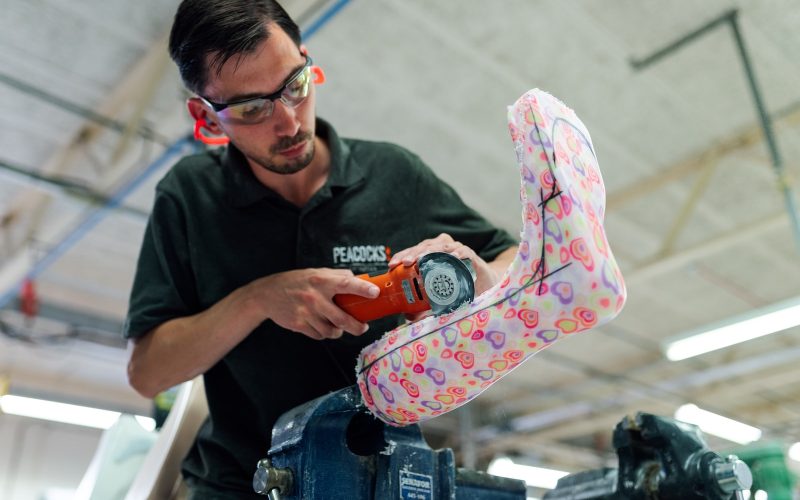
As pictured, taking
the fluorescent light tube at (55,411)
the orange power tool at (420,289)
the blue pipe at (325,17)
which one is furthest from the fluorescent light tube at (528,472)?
the orange power tool at (420,289)

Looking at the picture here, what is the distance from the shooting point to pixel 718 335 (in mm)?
5430

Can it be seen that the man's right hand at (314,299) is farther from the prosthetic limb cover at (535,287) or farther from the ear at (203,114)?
the ear at (203,114)

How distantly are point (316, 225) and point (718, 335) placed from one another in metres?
4.85

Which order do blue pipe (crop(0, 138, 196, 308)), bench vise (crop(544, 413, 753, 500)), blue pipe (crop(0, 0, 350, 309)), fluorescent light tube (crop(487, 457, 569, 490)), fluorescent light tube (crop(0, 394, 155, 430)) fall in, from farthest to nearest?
1. fluorescent light tube (crop(487, 457, 569, 490))
2. fluorescent light tube (crop(0, 394, 155, 430))
3. blue pipe (crop(0, 138, 196, 308))
4. blue pipe (crop(0, 0, 350, 309))
5. bench vise (crop(544, 413, 753, 500))

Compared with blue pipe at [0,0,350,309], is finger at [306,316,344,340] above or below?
below

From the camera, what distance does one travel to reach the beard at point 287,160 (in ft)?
4.33

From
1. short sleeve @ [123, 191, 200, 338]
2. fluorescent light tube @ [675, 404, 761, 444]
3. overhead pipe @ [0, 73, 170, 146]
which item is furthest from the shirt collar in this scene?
fluorescent light tube @ [675, 404, 761, 444]

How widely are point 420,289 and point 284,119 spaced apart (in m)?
0.48

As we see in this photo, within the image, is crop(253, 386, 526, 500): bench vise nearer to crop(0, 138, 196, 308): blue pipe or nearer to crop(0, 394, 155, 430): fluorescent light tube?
crop(0, 138, 196, 308): blue pipe

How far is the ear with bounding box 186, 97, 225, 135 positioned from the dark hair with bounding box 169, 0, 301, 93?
0.08 metres

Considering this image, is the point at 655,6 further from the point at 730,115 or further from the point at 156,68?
the point at 156,68

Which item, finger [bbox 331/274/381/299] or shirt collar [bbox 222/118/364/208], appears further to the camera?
shirt collar [bbox 222/118/364/208]

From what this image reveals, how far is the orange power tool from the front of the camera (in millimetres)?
938

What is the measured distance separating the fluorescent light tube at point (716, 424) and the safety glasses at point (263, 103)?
7996 mm
